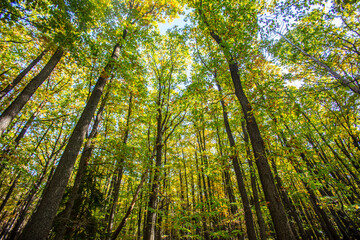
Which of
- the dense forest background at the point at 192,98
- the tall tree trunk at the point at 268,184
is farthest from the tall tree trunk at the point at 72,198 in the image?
the tall tree trunk at the point at 268,184

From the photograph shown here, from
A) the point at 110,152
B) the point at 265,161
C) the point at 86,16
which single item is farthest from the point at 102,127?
the point at 265,161

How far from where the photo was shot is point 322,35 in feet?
27.9

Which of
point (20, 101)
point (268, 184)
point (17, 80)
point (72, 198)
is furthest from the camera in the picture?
point (17, 80)

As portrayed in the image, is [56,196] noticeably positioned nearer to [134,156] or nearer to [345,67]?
[134,156]

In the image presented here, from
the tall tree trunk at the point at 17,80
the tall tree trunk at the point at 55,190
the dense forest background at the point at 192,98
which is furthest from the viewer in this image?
the tall tree trunk at the point at 17,80

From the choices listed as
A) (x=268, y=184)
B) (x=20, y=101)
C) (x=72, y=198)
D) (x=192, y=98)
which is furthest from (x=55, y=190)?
(x=192, y=98)

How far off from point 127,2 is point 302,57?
13.0 metres

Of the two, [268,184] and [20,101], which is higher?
[20,101]

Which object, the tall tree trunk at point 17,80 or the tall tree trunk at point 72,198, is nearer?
the tall tree trunk at point 72,198

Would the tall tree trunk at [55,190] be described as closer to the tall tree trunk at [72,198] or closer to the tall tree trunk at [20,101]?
the tall tree trunk at [72,198]

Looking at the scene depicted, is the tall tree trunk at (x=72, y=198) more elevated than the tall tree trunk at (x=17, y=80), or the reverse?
the tall tree trunk at (x=17, y=80)

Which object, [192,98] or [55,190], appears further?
[192,98]

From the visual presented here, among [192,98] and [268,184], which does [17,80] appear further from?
[268,184]

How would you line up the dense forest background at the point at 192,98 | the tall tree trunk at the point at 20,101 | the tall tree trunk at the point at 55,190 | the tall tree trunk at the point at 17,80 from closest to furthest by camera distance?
the tall tree trunk at the point at 55,190, the dense forest background at the point at 192,98, the tall tree trunk at the point at 20,101, the tall tree trunk at the point at 17,80
